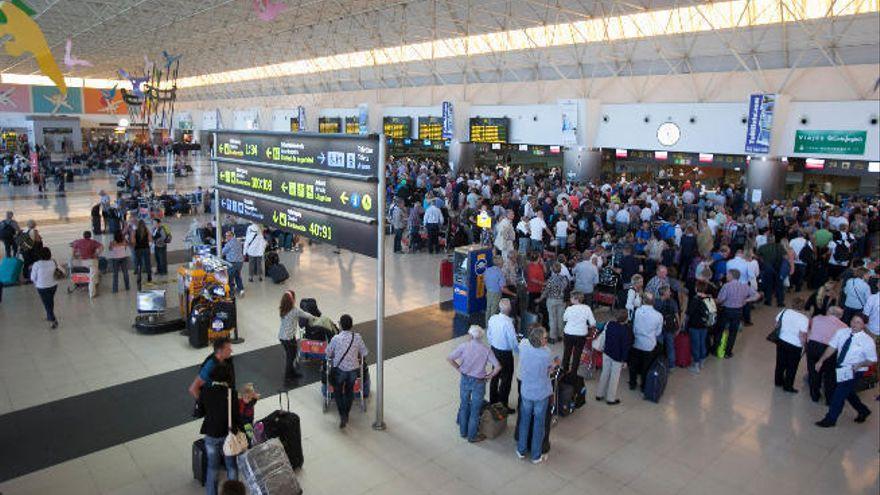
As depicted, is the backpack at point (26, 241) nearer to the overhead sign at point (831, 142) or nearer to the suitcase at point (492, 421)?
the suitcase at point (492, 421)

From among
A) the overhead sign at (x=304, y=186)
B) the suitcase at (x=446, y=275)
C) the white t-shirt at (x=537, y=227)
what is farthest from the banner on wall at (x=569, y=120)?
the overhead sign at (x=304, y=186)

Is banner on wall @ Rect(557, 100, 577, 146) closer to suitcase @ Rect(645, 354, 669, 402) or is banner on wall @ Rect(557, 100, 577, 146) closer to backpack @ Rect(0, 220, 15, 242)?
suitcase @ Rect(645, 354, 669, 402)

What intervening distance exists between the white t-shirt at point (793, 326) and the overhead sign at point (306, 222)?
5.51 metres

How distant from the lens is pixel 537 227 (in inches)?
556

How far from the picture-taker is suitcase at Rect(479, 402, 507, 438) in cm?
667

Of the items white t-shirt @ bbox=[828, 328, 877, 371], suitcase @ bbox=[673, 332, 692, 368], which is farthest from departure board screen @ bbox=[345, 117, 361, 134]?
white t-shirt @ bbox=[828, 328, 877, 371]

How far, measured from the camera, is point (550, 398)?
248 inches

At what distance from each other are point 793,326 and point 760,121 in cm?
1454

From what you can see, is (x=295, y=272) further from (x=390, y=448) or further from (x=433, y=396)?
(x=390, y=448)

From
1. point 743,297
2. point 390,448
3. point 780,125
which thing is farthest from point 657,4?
point 390,448

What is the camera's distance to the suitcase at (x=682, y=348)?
8.74 meters

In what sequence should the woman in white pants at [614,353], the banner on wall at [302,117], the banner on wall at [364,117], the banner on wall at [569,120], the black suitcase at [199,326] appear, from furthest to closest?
1. the banner on wall at [302,117]
2. the banner on wall at [364,117]
3. the banner on wall at [569,120]
4. the black suitcase at [199,326]
5. the woman in white pants at [614,353]

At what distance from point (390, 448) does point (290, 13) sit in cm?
2774

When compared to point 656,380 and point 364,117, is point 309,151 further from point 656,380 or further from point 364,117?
point 364,117
